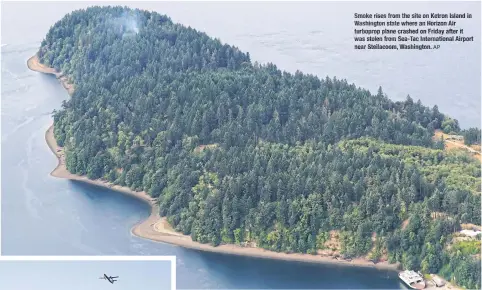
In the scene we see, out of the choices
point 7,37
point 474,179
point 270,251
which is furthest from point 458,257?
point 7,37

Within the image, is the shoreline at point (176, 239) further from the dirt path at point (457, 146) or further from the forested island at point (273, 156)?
the dirt path at point (457, 146)

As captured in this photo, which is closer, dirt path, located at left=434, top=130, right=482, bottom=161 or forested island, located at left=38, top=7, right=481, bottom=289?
forested island, located at left=38, top=7, right=481, bottom=289

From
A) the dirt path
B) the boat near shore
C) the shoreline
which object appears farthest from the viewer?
the dirt path

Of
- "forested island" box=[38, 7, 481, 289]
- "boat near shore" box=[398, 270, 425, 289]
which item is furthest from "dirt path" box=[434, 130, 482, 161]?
"boat near shore" box=[398, 270, 425, 289]

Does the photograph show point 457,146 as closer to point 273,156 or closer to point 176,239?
point 273,156

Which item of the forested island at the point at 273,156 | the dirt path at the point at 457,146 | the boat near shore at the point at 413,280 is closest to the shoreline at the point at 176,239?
the forested island at the point at 273,156

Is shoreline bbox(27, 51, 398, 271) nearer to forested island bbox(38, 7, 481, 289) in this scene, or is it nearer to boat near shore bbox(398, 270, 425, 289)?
forested island bbox(38, 7, 481, 289)

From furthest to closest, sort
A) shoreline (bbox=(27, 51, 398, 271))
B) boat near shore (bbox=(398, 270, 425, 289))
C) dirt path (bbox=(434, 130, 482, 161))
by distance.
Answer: dirt path (bbox=(434, 130, 482, 161)), shoreline (bbox=(27, 51, 398, 271)), boat near shore (bbox=(398, 270, 425, 289))

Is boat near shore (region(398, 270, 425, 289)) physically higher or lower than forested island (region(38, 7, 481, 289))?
lower
